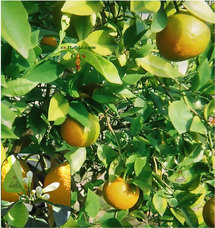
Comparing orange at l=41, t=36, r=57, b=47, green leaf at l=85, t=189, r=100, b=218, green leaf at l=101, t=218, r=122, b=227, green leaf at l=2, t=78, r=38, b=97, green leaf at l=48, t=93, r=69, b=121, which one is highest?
green leaf at l=2, t=78, r=38, b=97

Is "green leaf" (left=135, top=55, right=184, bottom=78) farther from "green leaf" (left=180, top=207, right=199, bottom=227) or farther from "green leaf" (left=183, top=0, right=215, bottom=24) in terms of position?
"green leaf" (left=180, top=207, right=199, bottom=227)

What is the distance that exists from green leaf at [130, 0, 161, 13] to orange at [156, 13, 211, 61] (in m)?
0.06

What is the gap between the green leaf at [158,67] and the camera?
24.4 inches

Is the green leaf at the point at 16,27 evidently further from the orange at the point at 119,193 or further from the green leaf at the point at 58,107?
the orange at the point at 119,193

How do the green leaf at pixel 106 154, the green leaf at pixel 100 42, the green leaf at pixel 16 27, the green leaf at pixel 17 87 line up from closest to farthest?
the green leaf at pixel 16 27 < the green leaf at pixel 17 87 < the green leaf at pixel 100 42 < the green leaf at pixel 106 154

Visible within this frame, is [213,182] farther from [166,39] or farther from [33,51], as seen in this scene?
[33,51]

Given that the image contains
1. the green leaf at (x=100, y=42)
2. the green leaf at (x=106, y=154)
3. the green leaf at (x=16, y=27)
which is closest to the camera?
the green leaf at (x=16, y=27)

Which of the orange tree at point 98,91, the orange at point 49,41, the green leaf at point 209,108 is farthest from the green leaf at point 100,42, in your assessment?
the green leaf at point 209,108

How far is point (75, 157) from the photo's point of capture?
75 cm

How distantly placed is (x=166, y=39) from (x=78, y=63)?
0.13 m

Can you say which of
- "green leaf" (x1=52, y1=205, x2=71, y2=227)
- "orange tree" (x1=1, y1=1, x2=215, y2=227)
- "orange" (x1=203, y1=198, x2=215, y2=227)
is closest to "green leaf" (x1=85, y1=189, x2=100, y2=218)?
"orange tree" (x1=1, y1=1, x2=215, y2=227)

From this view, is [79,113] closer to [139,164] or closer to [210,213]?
[139,164]

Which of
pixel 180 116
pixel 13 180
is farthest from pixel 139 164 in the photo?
pixel 13 180

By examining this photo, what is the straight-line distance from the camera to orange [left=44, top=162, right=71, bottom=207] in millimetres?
792
